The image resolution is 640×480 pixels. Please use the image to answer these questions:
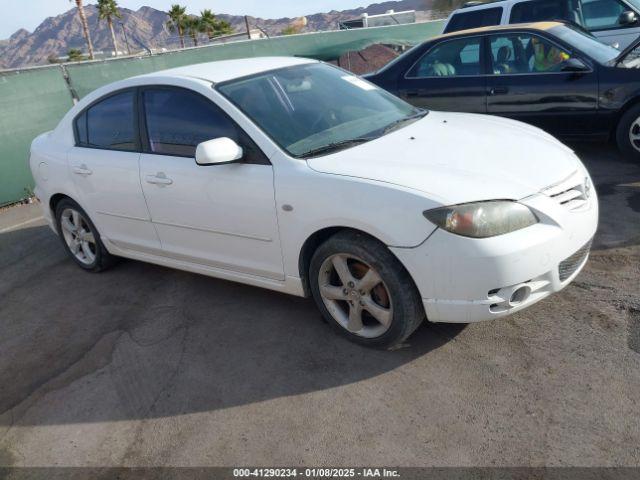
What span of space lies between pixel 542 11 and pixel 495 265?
7184 millimetres

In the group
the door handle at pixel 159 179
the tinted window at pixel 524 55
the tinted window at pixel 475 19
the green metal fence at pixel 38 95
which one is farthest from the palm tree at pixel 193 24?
the door handle at pixel 159 179

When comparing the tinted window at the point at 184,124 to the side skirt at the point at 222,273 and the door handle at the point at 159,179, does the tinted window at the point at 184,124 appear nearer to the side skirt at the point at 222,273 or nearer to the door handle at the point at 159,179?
the door handle at the point at 159,179

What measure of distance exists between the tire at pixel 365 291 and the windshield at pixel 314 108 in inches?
25.7

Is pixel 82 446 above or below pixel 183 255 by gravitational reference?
below

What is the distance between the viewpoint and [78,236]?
512 cm

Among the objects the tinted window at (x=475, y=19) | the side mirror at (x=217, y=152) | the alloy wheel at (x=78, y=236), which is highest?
the tinted window at (x=475, y=19)

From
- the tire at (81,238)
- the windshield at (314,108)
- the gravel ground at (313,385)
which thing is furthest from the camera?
the tire at (81,238)

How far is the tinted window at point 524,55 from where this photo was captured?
237 inches

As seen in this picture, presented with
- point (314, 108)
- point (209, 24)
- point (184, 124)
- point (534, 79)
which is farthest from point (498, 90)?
point (209, 24)

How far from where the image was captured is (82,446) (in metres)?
2.97

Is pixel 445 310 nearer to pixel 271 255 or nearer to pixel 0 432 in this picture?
pixel 271 255

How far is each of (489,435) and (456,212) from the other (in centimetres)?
105

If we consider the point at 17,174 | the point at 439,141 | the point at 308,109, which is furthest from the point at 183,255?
the point at 17,174

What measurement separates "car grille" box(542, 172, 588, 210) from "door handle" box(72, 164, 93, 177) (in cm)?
340
